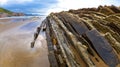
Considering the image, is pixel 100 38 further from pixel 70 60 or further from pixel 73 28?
pixel 73 28

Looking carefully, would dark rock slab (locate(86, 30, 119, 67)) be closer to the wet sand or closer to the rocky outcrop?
the rocky outcrop

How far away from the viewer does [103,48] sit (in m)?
5.52

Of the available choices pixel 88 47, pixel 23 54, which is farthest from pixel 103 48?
pixel 23 54

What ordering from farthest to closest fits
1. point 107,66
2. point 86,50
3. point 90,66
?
1. point 86,50
2. point 107,66
3. point 90,66

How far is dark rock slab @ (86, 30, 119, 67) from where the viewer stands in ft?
16.9

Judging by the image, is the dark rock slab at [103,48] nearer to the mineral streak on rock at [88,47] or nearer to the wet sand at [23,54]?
the mineral streak on rock at [88,47]

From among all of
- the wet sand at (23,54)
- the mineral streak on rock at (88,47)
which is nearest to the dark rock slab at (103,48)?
the mineral streak on rock at (88,47)

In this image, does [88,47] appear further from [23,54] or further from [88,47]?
[23,54]

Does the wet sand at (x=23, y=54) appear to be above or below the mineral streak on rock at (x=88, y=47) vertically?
below

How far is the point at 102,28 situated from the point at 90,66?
7.46 feet

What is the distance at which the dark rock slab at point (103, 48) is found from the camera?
5.14 m

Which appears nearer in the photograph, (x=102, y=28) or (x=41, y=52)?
(x=102, y=28)

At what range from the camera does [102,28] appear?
688 cm

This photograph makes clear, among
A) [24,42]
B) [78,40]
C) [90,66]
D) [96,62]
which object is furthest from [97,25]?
[24,42]
